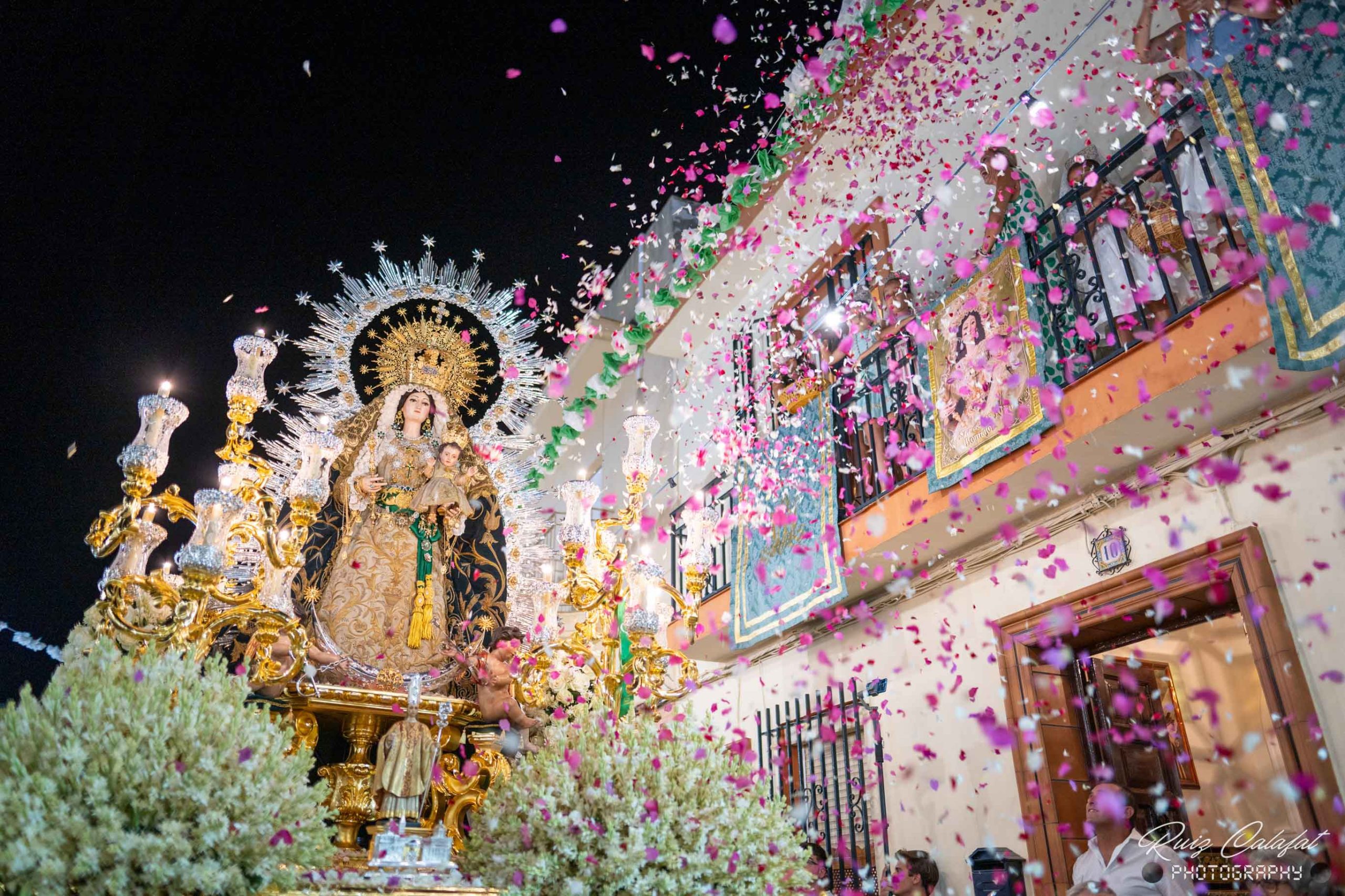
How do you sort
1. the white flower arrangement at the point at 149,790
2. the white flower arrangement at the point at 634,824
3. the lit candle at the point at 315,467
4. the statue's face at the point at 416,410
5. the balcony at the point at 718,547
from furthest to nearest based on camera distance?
the balcony at the point at 718,547
the statue's face at the point at 416,410
the lit candle at the point at 315,467
the white flower arrangement at the point at 634,824
the white flower arrangement at the point at 149,790

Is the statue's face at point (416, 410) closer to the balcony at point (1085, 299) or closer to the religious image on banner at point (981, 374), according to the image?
the balcony at point (1085, 299)

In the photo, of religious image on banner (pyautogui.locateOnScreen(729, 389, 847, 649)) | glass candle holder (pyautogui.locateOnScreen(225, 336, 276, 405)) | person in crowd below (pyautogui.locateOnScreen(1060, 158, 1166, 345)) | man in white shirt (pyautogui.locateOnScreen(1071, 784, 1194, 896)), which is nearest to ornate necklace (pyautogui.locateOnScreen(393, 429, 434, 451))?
glass candle holder (pyautogui.locateOnScreen(225, 336, 276, 405))

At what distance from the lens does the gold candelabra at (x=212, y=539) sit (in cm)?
261

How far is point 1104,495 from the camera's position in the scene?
176 inches

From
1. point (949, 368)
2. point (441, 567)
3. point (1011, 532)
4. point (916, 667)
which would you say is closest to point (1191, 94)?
point (949, 368)

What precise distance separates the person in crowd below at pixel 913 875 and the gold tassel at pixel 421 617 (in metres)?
3.18

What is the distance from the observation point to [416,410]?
14.0ft

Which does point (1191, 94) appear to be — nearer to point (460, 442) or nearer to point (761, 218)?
point (460, 442)

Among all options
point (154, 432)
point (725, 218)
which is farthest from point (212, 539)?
point (725, 218)

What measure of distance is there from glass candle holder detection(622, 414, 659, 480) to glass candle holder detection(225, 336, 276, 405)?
1545 mm

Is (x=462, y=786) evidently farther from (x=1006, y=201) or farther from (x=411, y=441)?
(x=1006, y=201)

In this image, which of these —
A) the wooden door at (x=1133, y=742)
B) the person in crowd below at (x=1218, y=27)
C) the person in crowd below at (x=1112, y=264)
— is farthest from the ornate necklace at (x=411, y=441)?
the person in crowd below at (x=1218, y=27)

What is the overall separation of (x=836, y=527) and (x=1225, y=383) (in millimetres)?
2762

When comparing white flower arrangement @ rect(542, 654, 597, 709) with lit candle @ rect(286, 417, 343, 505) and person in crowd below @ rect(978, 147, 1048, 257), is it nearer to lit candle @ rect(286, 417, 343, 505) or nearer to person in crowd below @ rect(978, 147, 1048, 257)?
lit candle @ rect(286, 417, 343, 505)
